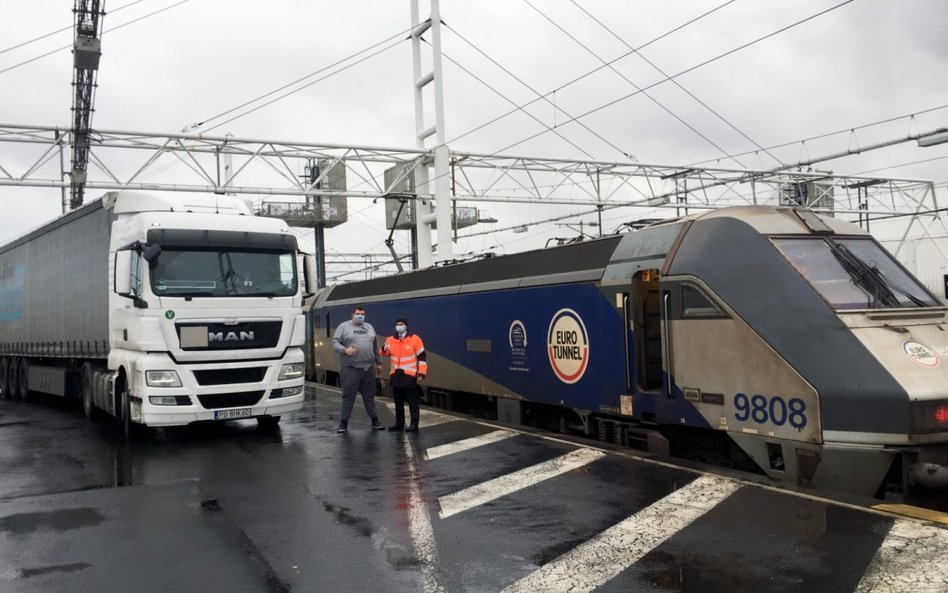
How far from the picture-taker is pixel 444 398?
49.7ft

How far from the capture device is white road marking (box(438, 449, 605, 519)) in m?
7.11

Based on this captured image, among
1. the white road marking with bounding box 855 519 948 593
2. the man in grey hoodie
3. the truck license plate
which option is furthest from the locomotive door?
the truck license plate

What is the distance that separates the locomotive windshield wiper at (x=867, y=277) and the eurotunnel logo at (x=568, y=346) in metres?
3.21

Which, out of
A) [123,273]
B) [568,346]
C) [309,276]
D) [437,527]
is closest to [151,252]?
[123,273]

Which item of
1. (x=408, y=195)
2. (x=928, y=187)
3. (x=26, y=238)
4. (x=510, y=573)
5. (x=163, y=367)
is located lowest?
(x=510, y=573)

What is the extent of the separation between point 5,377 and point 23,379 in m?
2.40

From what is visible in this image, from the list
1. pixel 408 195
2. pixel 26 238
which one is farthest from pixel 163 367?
pixel 408 195

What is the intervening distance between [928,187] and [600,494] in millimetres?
41753

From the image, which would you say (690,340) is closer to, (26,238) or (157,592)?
(157,592)

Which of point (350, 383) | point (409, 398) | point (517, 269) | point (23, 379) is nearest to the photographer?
point (409, 398)

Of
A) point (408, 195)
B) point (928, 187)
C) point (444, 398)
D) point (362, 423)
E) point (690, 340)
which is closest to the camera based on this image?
point (690, 340)

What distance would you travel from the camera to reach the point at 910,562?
5.03 m

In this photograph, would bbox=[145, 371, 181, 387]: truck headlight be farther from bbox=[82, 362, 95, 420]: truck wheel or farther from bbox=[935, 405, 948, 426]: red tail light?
bbox=[935, 405, 948, 426]: red tail light

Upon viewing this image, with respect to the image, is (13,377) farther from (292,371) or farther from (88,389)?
(292,371)
